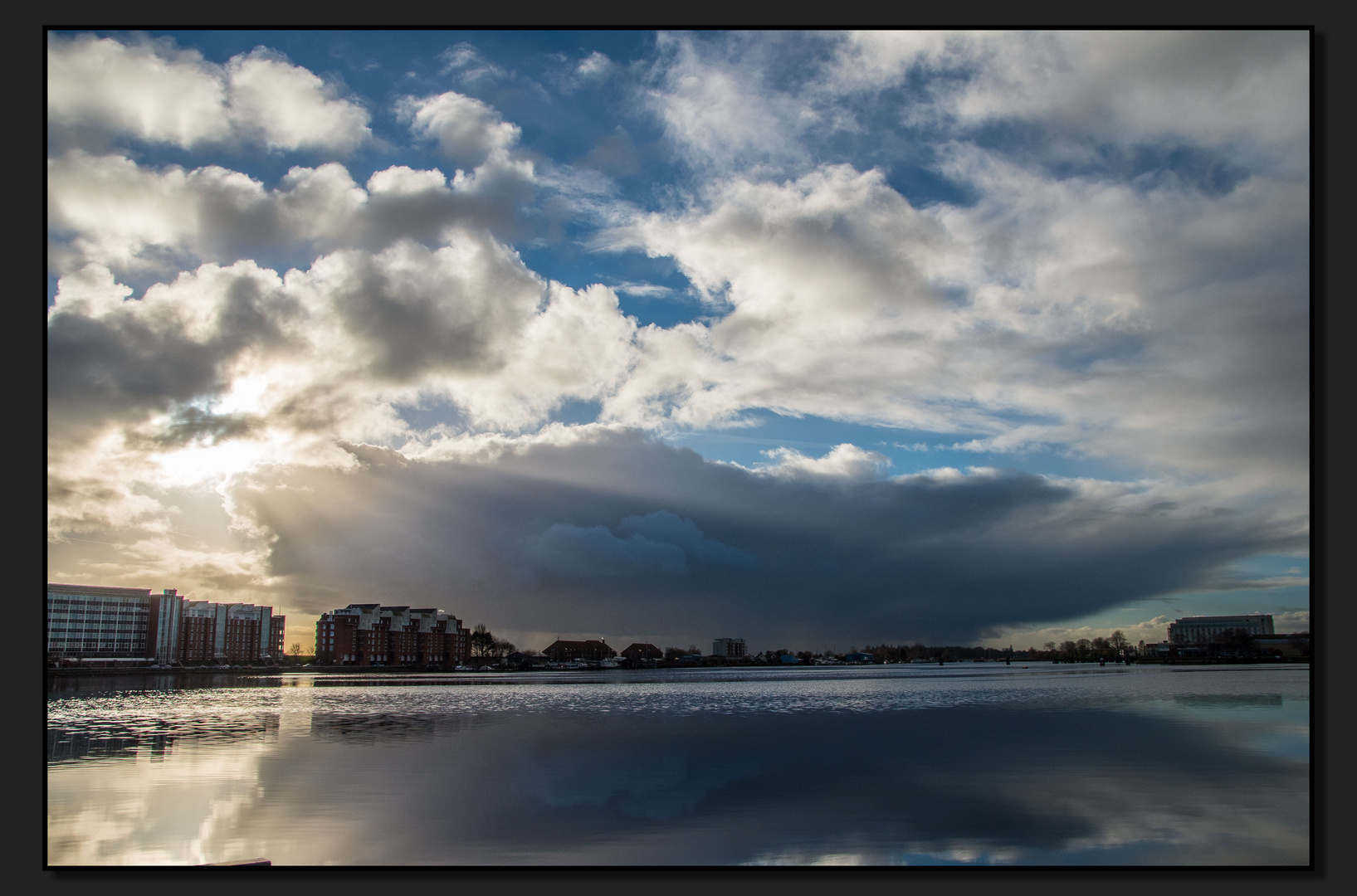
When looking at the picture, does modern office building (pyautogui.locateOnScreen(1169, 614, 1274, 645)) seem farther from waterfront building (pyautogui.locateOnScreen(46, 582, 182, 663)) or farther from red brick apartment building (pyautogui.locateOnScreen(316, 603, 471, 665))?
red brick apartment building (pyautogui.locateOnScreen(316, 603, 471, 665))

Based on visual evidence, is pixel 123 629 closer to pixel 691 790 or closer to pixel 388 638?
pixel 388 638

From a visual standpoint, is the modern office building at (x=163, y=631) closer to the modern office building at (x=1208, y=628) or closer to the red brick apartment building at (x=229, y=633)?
the red brick apartment building at (x=229, y=633)

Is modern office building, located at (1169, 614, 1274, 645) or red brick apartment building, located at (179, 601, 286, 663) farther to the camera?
red brick apartment building, located at (179, 601, 286, 663)

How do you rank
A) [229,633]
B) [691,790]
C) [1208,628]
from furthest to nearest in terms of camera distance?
[229,633] → [1208,628] → [691,790]

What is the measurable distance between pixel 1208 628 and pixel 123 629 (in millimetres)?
116205

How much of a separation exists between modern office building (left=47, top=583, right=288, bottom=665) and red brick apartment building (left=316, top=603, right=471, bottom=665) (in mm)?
10309

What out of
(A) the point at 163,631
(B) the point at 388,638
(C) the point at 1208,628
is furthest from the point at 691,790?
(B) the point at 388,638

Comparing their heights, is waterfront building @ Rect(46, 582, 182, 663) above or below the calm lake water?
below

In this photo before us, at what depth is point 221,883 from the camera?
1020cm

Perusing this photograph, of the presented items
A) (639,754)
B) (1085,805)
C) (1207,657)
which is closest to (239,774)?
(639,754)

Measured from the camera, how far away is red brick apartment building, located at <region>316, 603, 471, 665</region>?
120 metres

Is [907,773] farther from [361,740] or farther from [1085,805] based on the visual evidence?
[361,740]

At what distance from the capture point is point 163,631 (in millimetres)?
98562

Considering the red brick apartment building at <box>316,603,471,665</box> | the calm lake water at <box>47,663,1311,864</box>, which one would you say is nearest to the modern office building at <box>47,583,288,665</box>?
the red brick apartment building at <box>316,603,471,665</box>
